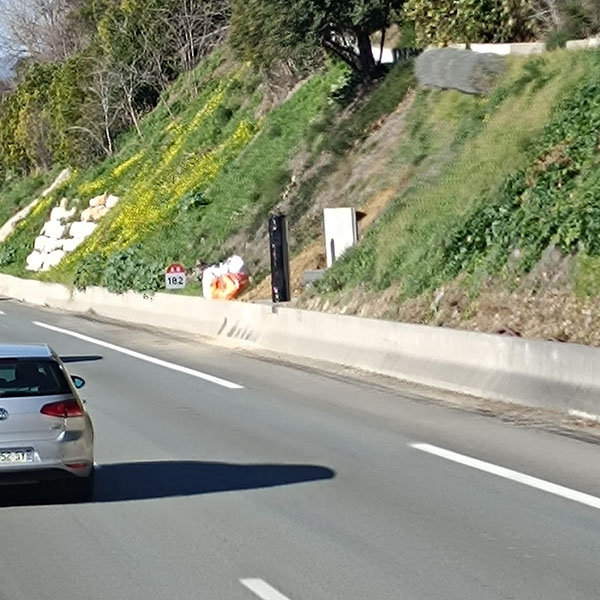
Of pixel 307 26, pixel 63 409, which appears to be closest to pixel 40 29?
pixel 307 26

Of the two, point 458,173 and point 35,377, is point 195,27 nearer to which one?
point 458,173

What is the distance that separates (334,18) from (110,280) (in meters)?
10.9

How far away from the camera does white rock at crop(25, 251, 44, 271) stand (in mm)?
64387

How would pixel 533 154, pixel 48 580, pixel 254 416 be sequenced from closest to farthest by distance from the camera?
1. pixel 48 580
2. pixel 254 416
3. pixel 533 154

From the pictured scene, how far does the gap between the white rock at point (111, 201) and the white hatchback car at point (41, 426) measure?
4960 centimetres

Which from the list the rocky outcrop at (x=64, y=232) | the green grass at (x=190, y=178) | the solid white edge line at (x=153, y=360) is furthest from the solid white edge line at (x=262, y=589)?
the rocky outcrop at (x=64, y=232)

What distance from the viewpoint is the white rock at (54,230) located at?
6412 centimetres

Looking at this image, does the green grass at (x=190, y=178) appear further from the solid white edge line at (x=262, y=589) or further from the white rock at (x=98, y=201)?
the solid white edge line at (x=262, y=589)

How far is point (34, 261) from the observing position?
65.7m

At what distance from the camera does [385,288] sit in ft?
86.4

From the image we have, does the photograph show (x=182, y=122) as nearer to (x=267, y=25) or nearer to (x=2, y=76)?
(x=267, y=25)

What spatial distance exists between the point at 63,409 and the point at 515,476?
12.9 feet

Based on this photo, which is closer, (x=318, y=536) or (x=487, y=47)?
(x=318, y=536)

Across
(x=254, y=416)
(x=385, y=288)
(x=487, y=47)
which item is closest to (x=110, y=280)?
(x=487, y=47)
